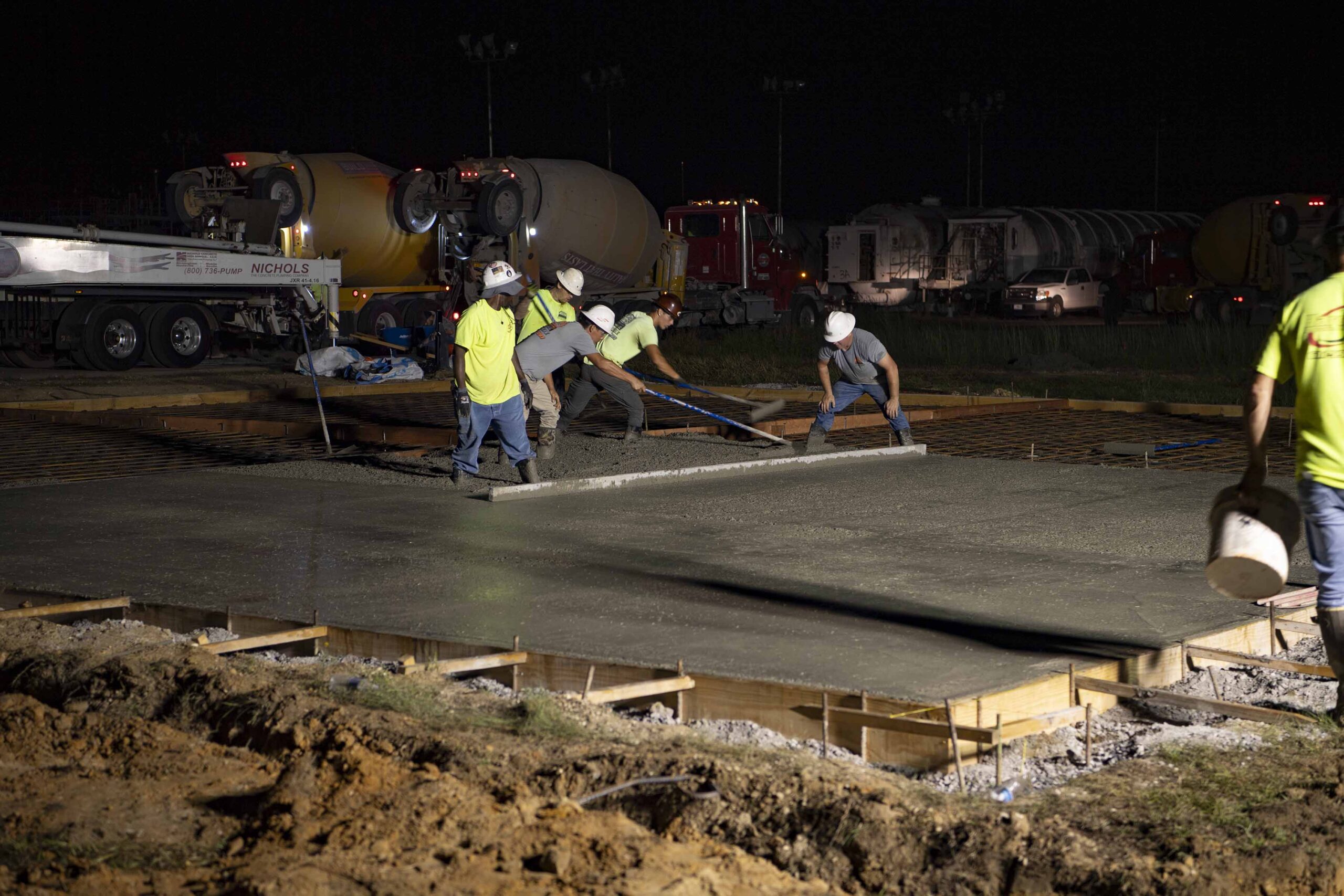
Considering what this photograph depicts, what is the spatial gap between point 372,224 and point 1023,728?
723 inches

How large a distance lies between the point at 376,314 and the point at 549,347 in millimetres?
12794

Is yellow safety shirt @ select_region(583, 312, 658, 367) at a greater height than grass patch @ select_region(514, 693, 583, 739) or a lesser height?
greater

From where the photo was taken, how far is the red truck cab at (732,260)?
92.1 ft

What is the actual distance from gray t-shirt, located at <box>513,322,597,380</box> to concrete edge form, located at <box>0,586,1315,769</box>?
4.55 m

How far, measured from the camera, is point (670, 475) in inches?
409

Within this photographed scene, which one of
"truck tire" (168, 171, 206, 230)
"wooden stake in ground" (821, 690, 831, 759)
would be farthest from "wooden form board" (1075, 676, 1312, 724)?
"truck tire" (168, 171, 206, 230)

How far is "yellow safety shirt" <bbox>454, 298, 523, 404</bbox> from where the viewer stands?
9523mm

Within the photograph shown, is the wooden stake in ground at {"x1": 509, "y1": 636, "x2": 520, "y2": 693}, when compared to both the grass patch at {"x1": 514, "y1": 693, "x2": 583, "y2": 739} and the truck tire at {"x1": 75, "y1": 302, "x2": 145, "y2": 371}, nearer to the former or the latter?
the grass patch at {"x1": 514, "y1": 693, "x2": 583, "y2": 739}

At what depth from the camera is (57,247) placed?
17.8 m

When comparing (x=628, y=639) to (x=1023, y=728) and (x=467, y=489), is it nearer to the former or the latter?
(x=1023, y=728)

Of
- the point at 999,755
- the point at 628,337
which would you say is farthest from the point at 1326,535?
the point at 628,337

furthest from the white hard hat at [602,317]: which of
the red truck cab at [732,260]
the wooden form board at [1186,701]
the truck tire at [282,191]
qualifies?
the red truck cab at [732,260]

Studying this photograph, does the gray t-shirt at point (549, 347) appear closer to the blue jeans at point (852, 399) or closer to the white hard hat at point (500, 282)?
the white hard hat at point (500, 282)

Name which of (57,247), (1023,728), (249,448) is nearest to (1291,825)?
(1023,728)
